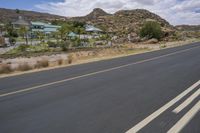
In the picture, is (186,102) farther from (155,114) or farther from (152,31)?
(152,31)

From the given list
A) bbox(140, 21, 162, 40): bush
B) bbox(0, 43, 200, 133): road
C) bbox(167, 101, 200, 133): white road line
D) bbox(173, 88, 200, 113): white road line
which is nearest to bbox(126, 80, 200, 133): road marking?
bbox(0, 43, 200, 133): road

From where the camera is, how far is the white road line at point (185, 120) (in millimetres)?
4730

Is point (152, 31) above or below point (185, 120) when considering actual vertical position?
above

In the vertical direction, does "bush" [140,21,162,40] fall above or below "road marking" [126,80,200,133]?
above

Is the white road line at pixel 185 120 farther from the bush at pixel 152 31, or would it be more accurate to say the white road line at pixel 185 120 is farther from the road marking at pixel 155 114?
the bush at pixel 152 31

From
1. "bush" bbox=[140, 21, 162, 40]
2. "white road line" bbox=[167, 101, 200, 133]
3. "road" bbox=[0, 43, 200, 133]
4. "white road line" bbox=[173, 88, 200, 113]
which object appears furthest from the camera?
"bush" bbox=[140, 21, 162, 40]

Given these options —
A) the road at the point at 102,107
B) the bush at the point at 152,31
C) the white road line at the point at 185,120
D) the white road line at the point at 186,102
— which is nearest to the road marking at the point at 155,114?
the road at the point at 102,107

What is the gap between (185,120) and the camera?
17.2 feet

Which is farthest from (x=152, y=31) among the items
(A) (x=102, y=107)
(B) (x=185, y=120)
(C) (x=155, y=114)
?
(B) (x=185, y=120)

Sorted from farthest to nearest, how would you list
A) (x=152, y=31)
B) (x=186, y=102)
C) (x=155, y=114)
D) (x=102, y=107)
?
(x=152, y=31) < (x=186, y=102) < (x=102, y=107) < (x=155, y=114)

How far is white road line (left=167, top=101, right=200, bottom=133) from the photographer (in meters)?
4.73

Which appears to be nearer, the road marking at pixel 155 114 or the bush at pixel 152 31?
the road marking at pixel 155 114

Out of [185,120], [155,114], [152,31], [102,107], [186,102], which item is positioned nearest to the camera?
[185,120]

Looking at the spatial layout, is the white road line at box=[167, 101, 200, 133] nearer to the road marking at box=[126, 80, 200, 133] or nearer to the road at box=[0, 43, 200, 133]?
the road at box=[0, 43, 200, 133]
